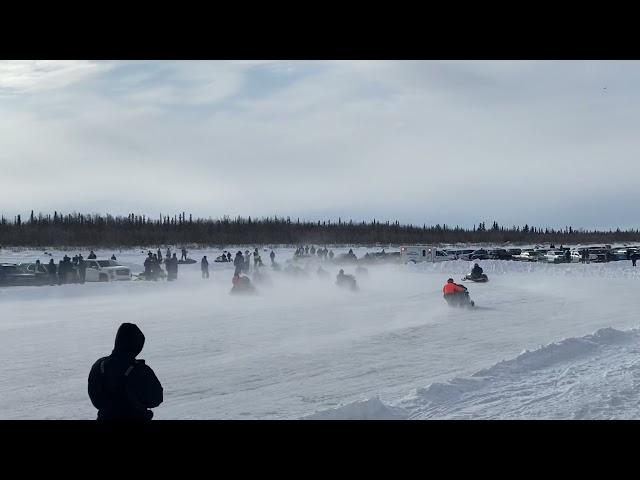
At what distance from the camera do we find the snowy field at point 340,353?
8.36 metres

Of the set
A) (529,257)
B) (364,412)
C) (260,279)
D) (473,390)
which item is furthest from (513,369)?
(529,257)

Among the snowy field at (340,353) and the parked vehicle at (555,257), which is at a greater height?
the parked vehicle at (555,257)

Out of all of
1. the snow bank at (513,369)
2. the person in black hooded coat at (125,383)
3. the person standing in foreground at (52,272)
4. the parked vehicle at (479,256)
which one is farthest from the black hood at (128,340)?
the parked vehicle at (479,256)

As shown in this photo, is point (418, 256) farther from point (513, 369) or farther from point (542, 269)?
point (513, 369)

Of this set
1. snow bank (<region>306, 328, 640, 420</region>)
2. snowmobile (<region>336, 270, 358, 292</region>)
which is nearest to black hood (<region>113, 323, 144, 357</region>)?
snow bank (<region>306, 328, 640, 420</region>)

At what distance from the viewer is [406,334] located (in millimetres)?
14891

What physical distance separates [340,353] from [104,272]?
75.9 ft

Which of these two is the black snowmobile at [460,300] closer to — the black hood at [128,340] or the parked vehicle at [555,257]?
the black hood at [128,340]

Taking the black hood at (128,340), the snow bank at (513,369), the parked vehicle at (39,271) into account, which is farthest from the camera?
the parked vehicle at (39,271)

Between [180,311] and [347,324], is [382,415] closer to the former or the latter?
[347,324]

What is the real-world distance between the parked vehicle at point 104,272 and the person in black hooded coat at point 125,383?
29.3m

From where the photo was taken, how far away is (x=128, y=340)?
4.46 m
